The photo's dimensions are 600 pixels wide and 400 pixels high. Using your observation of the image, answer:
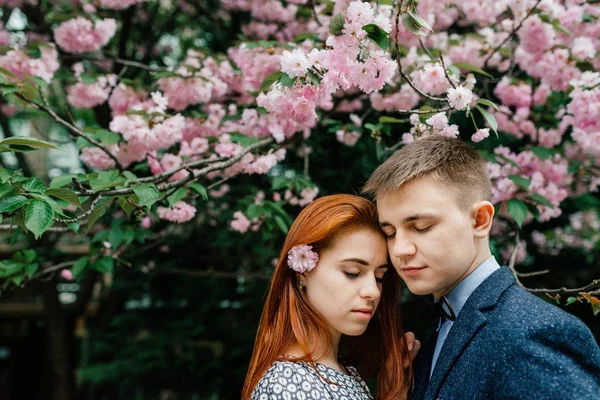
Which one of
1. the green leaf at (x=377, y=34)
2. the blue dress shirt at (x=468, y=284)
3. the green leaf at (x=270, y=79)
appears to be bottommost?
the blue dress shirt at (x=468, y=284)

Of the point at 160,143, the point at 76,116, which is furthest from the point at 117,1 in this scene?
the point at 76,116

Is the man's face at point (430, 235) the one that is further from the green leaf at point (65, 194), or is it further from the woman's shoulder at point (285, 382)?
the green leaf at point (65, 194)

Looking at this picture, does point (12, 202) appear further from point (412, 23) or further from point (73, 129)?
point (412, 23)

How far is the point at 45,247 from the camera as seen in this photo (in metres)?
3.50

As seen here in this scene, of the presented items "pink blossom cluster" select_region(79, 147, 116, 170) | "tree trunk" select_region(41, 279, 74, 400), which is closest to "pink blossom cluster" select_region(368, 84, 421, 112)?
"pink blossom cluster" select_region(79, 147, 116, 170)

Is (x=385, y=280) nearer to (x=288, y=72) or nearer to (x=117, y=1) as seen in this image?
(x=288, y=72)

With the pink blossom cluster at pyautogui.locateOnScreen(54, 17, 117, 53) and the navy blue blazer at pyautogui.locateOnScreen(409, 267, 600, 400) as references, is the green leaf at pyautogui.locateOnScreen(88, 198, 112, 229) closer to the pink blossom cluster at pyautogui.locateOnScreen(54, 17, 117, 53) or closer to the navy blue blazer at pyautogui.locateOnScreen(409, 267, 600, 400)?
the navy blue blazer at pyautogui.locateOnScreen(409, 267, 600, 400)

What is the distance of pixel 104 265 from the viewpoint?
8.70 ft

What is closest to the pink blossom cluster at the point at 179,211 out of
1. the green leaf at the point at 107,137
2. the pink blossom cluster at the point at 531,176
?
the green leaf at the point at 107,137

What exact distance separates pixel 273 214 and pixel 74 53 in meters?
1.94

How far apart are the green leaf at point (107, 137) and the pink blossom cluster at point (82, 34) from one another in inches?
41.7

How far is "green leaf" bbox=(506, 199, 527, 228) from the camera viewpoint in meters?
2.40

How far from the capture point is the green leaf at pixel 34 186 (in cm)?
162

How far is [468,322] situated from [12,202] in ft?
4.59
